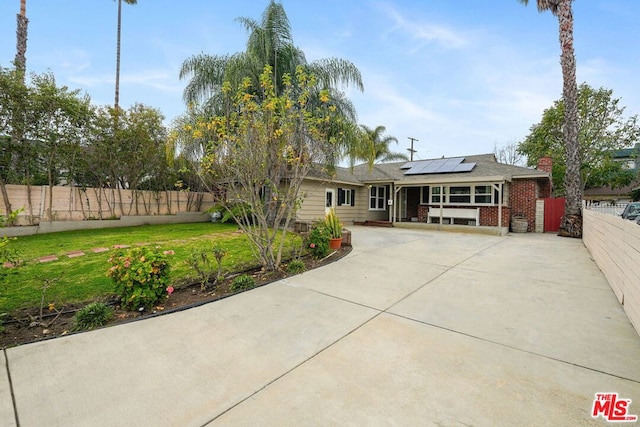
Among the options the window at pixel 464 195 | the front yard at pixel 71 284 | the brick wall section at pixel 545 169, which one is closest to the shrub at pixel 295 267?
the front yard at pixel 71 284

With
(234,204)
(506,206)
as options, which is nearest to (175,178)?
(234,204)

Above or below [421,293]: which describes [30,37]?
above

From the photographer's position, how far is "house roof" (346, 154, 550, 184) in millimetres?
11914

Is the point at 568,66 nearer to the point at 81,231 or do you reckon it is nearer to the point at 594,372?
the point at 594,372

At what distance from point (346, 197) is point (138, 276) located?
40.8 feet

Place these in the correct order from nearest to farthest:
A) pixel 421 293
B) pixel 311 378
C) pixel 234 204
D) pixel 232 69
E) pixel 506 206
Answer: pixel 311 378, pixel 421 293, pixel 234 204, pixel 232 69, pixel 506 206

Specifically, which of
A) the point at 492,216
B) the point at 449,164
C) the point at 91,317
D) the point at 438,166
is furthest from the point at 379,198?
the point at 91,317

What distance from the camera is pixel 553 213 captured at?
12305 millimetres

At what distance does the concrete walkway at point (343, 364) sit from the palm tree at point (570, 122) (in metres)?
9.05

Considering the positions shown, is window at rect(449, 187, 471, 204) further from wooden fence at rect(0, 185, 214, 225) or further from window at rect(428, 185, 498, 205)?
wooden fence at rect(0, 185, 214, 225)

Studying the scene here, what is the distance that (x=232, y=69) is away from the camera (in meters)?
9.14

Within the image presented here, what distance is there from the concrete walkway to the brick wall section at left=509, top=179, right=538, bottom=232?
34.1 ft

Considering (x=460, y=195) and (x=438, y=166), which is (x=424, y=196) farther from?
(x=460, y=195)

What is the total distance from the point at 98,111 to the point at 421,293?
1313 cm
